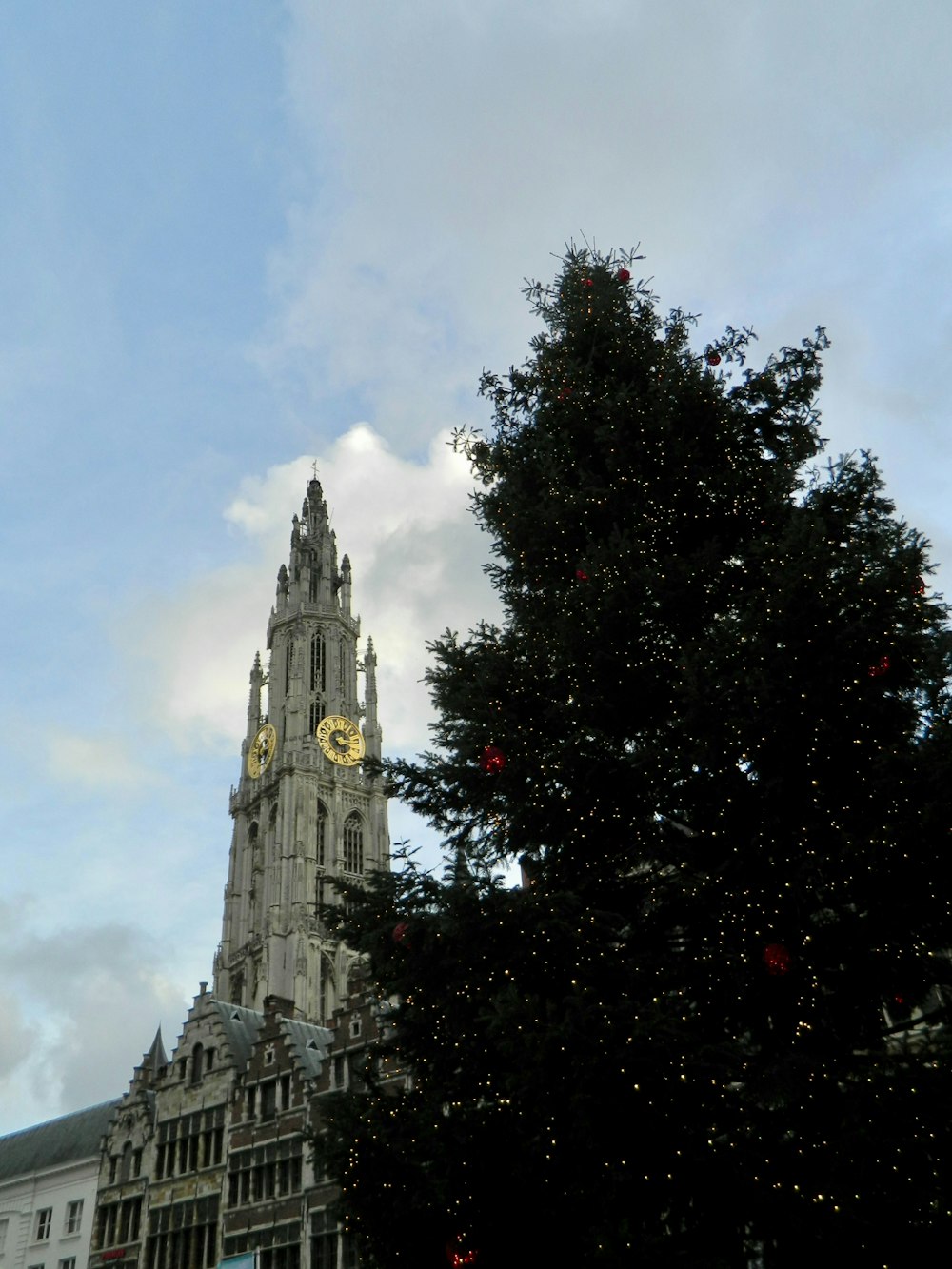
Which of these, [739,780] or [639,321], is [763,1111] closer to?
[739,780]

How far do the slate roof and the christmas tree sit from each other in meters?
26.0

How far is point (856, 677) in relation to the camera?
10023 mm

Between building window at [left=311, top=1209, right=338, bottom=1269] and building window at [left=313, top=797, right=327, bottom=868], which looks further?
building window at [left=313, top=797, right=327, bottom=868]

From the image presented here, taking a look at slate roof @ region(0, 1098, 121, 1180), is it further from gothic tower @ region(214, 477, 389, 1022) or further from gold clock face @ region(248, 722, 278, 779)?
gold clock face @ region(248, 722, 278, 779)

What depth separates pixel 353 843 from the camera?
88.0 m

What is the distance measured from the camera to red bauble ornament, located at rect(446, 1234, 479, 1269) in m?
9.35

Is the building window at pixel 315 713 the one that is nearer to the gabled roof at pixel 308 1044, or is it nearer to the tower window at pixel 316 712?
the tower window at pixel 316 712

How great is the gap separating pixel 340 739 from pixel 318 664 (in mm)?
8812

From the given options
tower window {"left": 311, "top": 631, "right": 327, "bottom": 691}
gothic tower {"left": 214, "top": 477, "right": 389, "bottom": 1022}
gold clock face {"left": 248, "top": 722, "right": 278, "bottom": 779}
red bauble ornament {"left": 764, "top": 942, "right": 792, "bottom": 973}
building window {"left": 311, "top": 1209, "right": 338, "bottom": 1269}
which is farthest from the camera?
tower window {"left": 311, "top": 631, "right": 327, "bottom": 691}

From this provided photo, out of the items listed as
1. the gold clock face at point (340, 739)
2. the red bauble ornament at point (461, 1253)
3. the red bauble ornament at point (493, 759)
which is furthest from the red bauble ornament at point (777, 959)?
the gold clock face at point (340, 739)

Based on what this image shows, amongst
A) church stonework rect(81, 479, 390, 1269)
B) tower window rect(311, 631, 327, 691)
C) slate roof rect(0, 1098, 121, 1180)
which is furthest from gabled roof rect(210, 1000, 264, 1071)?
tower window rect(311, 631, 327, 691)

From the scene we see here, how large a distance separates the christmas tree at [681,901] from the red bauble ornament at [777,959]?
32 mm

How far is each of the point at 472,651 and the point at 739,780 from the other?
13.2 feet

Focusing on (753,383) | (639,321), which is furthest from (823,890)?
(639,321)
